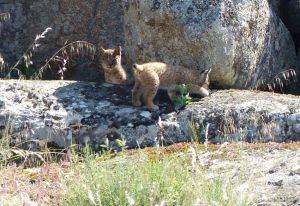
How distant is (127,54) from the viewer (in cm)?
1129

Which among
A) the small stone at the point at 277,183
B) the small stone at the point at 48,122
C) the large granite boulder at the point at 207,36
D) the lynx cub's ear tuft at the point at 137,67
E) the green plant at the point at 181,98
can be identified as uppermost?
the large granite boulder at the point at 207,36

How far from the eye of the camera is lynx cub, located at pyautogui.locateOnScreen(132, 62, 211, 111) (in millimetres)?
10258

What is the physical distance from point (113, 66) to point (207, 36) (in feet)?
5.05

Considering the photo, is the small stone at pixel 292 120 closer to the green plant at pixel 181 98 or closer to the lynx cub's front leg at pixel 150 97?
the green plant at pixel 181 98

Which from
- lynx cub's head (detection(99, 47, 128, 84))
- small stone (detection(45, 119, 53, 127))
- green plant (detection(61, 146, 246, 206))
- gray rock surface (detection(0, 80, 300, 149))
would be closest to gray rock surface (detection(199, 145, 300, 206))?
green plant (detection(61, 146, 246, 206))

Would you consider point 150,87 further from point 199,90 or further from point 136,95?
point 199,90

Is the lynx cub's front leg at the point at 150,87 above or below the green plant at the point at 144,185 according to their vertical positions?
above

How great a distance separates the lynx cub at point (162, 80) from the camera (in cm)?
1026

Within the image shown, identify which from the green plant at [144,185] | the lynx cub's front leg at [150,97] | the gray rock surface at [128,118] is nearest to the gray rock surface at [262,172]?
the green plant at [144,185]

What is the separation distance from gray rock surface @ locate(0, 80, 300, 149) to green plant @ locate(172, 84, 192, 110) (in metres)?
0.09

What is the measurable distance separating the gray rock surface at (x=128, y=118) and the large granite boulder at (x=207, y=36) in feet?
2.16

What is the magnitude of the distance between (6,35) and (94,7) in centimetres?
143

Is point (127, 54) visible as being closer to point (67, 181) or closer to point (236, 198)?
point (67, 181)

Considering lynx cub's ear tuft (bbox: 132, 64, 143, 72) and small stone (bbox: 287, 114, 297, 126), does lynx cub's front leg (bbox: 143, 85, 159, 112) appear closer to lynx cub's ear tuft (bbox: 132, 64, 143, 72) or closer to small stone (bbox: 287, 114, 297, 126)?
lynx cub's ear tuft (bbox: 132, 64, 143, 72)
